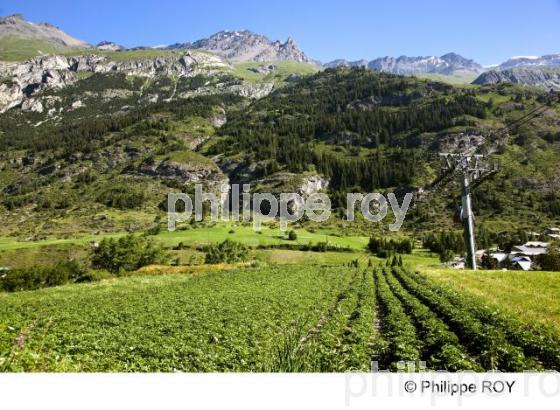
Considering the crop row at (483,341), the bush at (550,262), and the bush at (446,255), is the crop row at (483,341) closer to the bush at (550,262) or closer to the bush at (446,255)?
the bush at (550,262)

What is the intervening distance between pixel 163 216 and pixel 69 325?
537ft

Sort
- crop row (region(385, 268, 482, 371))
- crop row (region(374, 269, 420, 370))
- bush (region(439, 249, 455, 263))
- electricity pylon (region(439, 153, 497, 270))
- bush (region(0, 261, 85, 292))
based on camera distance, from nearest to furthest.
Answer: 1. crop row (region(385, 268, 482, 371))
2. crop row (region(374, 269, 420, 370))
3. electricity pylon (region(439, 153, 497, 270))
4. bush (region(0, 261, 85, 292))
5. bush (region(439, 249, 455, 263))

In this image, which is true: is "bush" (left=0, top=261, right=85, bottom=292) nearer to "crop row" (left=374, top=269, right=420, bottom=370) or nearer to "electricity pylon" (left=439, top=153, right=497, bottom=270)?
"crop row" (left=374, top=269, right=420, bottom=370)

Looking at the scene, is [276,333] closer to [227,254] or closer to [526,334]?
[526,334]

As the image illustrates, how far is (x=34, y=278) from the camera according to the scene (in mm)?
64438

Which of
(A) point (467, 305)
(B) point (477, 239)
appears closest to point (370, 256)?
(B) point (477, 239)

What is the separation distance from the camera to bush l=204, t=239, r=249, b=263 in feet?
331

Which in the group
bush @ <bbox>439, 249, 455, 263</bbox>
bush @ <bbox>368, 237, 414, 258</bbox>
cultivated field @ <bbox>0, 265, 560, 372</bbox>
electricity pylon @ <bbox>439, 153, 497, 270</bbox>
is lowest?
bush @ <bbox>439, 249, 455, 263</bbox>

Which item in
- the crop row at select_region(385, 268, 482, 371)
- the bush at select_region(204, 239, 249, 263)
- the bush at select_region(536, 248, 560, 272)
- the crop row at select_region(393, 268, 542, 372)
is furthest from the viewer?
the bush at select_region(204, 239, 249, 263)

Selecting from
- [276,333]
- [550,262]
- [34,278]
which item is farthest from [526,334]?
[34,278]

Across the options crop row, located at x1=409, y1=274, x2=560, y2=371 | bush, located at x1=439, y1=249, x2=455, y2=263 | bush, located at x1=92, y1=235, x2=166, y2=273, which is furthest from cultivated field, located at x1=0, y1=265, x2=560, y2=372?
bush, located at x1=439, y1=249, x2=455, y2=263

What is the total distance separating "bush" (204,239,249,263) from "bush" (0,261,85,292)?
116ft
